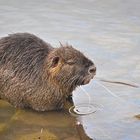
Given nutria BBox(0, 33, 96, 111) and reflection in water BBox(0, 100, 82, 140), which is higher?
nutria BBox(0, 33, 96, 111)

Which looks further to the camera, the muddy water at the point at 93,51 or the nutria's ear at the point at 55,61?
the nutria's ear at the point at 55,61

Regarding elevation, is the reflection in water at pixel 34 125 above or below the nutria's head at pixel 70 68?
below

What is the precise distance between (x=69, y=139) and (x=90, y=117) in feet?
1.48

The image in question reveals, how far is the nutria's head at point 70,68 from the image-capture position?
480cm

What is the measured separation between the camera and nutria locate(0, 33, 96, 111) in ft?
15.9

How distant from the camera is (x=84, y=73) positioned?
4801 mm

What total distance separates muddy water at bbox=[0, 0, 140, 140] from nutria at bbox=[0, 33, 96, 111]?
132mm

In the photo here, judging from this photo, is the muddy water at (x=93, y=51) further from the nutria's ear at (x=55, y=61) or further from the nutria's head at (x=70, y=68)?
the nutria's ear at (x=55, y=61)

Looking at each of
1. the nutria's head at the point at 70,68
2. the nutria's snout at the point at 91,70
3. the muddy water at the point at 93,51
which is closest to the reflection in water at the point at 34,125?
the muddy water at the point at 93,51

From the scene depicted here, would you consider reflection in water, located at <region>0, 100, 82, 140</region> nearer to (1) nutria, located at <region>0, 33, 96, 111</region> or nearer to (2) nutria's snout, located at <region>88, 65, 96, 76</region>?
(1) nutria, located at <region>0, 33, 96, 111</region>

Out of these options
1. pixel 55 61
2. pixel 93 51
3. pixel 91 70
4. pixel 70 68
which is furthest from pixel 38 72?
pixel 93 51

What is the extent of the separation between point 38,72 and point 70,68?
14.9 inches

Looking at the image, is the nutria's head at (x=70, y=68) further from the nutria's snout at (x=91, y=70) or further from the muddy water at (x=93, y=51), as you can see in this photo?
the muddy water at (x=93, y=51)

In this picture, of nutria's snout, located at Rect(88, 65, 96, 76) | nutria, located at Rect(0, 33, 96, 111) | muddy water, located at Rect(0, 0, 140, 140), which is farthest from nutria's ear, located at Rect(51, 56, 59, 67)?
muddy water, located at Rect(0, 0, 140, 140)
